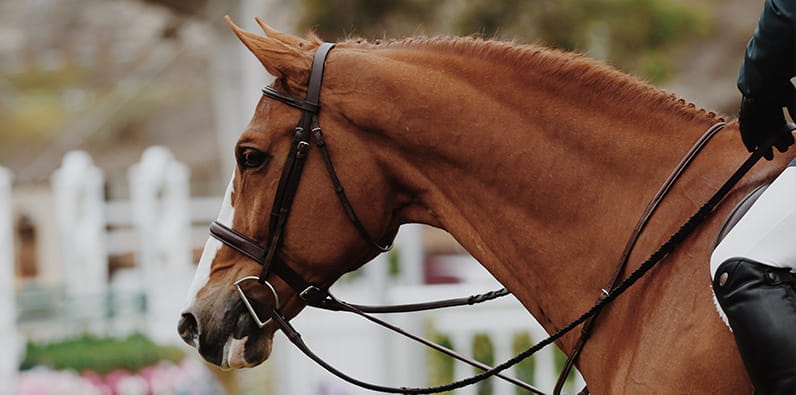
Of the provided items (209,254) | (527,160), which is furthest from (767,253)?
(209,254)

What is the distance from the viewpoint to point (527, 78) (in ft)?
9.00

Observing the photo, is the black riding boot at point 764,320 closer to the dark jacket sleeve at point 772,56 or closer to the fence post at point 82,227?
the dark jacket sleeve at point 772,56

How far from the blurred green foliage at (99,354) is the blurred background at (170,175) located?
0.05ft

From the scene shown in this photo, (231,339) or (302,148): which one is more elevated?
(302,148)

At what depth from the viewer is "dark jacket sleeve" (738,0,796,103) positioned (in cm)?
210

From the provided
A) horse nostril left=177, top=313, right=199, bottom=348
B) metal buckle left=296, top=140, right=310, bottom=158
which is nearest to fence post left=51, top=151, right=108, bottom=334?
horse nostril left=177, top=313, right=199, bottom=348

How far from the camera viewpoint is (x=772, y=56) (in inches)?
84.2

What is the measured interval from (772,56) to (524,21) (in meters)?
11.1

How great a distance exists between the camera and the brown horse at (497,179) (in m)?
2.49

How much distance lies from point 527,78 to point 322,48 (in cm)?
64

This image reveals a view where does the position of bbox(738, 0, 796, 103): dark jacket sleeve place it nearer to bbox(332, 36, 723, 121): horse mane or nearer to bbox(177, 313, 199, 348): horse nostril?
bbox(332, 36, 723, 121): horse mane

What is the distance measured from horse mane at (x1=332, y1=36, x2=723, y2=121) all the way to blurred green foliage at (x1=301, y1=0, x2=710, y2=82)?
898 centimetres

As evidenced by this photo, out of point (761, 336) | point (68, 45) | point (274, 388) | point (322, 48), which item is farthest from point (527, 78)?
point (68, 45)

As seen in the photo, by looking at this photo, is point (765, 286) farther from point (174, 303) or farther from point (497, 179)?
point (174, 303)
